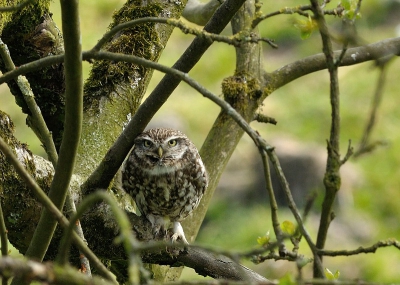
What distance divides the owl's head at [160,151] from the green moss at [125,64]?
0.96 ft

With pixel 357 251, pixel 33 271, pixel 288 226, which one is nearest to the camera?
pixel 33 271

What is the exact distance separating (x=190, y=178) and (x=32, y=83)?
912 millimetres

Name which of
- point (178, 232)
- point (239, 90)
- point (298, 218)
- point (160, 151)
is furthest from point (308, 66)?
point (298, 218)

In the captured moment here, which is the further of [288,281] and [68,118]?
[68,118]

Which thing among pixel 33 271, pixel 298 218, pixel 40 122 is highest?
pixel 40 122

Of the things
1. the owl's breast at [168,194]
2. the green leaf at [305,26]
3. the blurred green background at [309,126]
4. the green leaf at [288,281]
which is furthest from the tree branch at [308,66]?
the blurred green background at [309,126]

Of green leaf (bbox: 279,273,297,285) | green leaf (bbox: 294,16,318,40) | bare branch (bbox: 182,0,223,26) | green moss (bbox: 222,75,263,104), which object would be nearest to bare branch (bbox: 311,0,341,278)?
green leaf (bbox: 279,273,297,285)

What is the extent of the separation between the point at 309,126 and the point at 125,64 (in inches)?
261

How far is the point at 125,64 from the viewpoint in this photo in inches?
122

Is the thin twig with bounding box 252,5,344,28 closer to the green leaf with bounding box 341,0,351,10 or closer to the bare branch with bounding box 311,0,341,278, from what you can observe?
the green leaf with bounding box 341,0,351,10

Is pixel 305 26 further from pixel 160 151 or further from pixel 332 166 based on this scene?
pixel 160 151

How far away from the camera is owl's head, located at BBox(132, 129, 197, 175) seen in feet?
10.6

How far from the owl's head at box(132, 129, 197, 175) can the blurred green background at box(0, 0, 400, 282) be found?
3.22 metres

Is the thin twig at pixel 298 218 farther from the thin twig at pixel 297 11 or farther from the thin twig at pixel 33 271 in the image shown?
the thin twig at pixel 33 271
